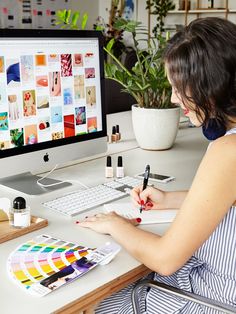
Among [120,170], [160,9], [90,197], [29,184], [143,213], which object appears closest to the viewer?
[143,213]

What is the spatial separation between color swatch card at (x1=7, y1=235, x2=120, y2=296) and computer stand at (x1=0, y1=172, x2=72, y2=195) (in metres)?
0.39

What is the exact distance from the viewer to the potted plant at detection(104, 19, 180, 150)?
6.78ft

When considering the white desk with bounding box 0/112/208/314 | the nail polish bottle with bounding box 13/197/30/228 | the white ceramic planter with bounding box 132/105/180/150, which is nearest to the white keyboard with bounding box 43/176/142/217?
the white desk with bounding box 0/112/208/314

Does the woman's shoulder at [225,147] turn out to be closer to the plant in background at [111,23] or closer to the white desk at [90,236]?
the white desk at [90,236]

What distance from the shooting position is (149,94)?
2.12 meters

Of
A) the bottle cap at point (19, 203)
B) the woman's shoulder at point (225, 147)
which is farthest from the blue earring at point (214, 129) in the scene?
the bottle cap at point (19, 203)

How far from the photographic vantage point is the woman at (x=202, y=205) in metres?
1.06

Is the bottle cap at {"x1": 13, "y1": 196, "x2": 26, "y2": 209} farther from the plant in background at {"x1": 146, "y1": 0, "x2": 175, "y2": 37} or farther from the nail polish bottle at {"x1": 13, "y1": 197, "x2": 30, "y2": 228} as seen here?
the plant in background at {"x1": 146, "y1": 0, "x2": 175, "y2": 37}

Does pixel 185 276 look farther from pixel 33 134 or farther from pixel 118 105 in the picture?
pixel 118 105

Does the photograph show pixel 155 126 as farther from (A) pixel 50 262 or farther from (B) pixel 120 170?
(A) pixel 50 262

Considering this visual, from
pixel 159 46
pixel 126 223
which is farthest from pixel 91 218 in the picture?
pixel 159 46

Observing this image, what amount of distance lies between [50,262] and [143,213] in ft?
1.35

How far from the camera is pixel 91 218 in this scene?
1312 mm

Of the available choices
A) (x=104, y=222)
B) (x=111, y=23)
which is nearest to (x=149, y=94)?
(x=104, y=222)
